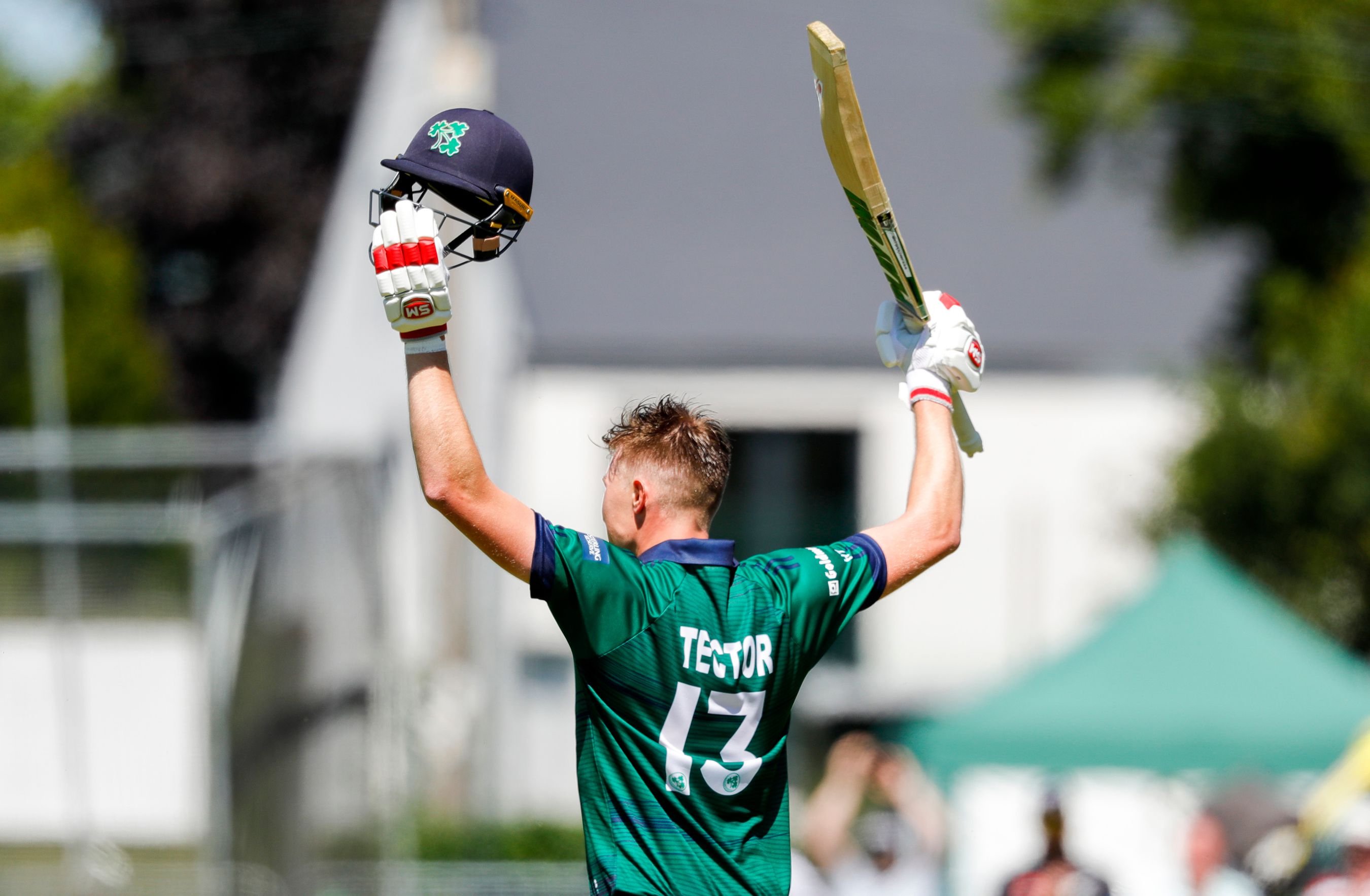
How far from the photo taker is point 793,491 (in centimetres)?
1830

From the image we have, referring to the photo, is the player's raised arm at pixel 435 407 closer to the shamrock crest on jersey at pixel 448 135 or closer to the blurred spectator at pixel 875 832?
the shamrock crest on jersey at pixel 448 135

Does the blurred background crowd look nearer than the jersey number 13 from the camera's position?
No

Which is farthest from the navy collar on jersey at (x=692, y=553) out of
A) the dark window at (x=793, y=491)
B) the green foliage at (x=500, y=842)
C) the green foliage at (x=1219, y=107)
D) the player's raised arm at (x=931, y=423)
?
the dark window at (x=793, y=491)

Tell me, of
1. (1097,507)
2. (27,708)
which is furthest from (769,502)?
(27,708)

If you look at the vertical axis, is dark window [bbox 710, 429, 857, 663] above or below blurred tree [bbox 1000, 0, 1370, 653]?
below

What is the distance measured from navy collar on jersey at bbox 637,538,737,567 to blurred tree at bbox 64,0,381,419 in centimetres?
2823

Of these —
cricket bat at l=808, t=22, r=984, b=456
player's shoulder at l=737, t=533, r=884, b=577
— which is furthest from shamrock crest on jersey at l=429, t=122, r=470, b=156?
player's shoulder at l=737, t=533, r=884, b=577

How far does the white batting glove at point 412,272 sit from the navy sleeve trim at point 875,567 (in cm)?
96

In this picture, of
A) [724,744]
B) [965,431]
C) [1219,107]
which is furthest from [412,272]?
[1219,107]

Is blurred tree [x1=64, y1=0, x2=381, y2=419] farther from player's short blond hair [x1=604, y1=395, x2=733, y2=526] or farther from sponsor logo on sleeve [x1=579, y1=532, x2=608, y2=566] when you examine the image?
sponsor logo on sleeve [x1=579, y1=532, x2=608, y2=566]

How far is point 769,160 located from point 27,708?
13760 millimetres

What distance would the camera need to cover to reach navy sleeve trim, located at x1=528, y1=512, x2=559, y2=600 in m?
2.75

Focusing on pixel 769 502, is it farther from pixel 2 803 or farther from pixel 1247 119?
pixel 2 803

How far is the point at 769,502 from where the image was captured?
59.4ft
